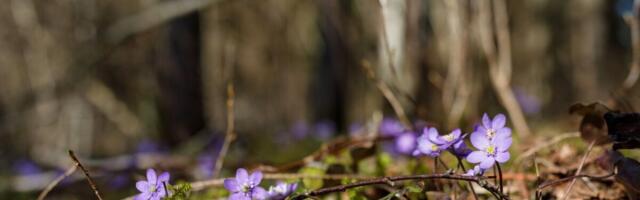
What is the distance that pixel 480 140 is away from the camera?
1116 mm

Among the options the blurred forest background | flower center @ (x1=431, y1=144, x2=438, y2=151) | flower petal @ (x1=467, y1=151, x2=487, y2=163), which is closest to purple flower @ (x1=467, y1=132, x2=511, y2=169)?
flower petal @ (x1=467, y1=151, x2=487, y2=163)

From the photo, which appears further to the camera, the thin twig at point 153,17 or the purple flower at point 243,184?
the thin twig at point 153,17

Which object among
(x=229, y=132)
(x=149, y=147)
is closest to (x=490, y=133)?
(x=229, y=132)

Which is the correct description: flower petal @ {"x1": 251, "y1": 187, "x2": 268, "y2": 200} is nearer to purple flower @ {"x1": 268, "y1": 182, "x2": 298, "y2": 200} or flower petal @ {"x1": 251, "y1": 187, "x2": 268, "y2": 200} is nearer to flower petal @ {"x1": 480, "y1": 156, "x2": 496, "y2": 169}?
purple flower @ {"x1": 268, "y1": 182, "x2": 298, "y2": 200}

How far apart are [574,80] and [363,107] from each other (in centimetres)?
363

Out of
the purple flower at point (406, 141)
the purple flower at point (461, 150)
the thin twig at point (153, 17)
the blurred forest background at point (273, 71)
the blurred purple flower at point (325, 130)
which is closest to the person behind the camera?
the purple flower at point (461, 150)

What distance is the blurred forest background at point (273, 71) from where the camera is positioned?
111 inches

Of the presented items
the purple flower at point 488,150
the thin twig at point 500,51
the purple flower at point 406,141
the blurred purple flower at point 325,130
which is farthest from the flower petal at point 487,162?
the blurred purple flower at point 325,130

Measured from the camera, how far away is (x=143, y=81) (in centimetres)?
994

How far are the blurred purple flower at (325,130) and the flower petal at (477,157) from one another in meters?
3.34

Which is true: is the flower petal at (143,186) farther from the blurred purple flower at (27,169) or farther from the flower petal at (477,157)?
the blurred purple flower at (27,169)

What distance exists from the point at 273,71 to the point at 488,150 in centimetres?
1020

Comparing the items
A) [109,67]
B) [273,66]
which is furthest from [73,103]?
[273,66]

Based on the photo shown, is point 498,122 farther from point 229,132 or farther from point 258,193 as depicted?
point 229,132
